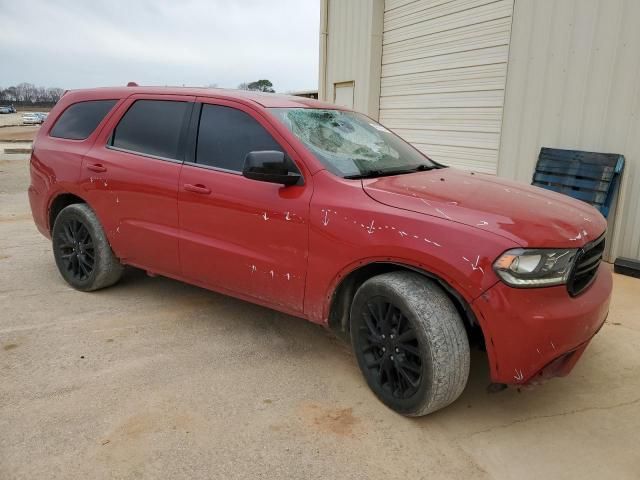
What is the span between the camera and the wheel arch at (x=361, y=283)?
2599mm

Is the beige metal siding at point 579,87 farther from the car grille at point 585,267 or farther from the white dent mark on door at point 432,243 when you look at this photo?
the white dent mark on door at point 432,243

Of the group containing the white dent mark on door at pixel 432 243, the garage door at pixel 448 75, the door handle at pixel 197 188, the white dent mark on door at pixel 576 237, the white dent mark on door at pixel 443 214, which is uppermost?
the garage door at pixel 448 75

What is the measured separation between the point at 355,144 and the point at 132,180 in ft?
5.67

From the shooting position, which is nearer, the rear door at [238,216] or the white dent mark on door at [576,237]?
the white dent mark on door at [576,237]

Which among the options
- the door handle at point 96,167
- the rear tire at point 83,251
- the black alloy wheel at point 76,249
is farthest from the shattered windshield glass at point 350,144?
the black alloy wheel at point 76,249

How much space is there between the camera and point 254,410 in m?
2.83

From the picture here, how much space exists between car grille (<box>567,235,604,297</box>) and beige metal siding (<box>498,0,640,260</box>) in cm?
311

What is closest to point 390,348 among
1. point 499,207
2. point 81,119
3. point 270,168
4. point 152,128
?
point 499,207

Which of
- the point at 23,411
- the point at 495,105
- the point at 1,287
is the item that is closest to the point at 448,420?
the point at 23,411

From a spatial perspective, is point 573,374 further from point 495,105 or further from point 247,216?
point 495,105

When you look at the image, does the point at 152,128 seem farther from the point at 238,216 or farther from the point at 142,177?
the point at 238,216

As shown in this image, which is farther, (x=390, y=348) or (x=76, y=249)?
(x=76, y=249)

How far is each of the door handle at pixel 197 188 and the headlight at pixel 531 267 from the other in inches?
77.4

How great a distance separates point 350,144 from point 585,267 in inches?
64.2
